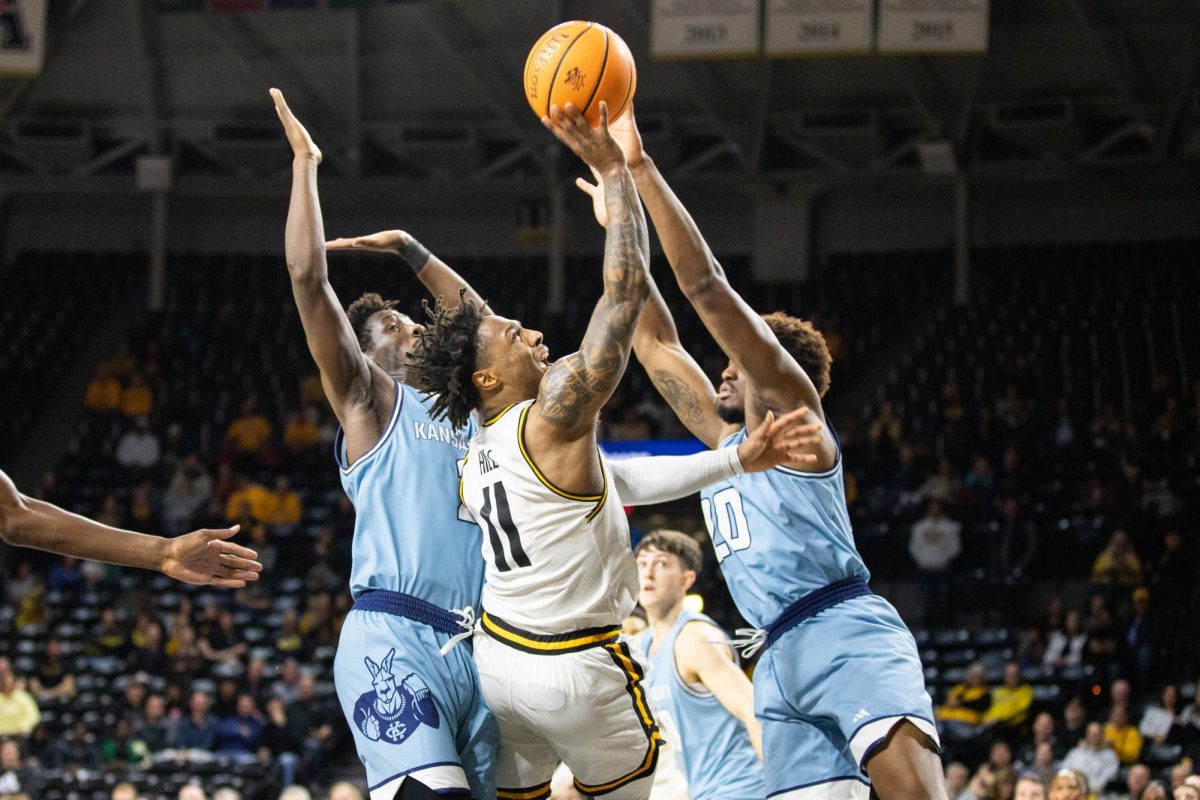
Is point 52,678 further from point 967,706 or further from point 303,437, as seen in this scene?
point 967,706

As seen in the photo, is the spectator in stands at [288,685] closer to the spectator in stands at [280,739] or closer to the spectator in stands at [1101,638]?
the spectator in stands at [280,739]

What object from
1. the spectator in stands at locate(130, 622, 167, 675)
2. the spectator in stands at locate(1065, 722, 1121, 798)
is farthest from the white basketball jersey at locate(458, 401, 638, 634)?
the spectator in stands at locate(130, 622, 167, 675)

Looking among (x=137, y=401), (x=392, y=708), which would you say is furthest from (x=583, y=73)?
(x=137, y=401)

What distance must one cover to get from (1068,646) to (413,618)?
10313mm

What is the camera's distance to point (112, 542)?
427cm

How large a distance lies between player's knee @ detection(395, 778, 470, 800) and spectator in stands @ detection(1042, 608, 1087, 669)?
1023cm

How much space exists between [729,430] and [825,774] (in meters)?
1.35

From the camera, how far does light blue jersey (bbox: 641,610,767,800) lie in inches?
249

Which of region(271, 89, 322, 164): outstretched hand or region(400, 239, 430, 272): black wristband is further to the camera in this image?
region(400, 239, 430, 272): black wristband

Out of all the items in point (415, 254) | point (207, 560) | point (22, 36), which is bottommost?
point (207, 560)

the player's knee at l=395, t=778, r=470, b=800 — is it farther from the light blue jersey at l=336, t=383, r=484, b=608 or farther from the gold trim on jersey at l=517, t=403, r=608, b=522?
the gold trim on jersey at l=517, t=403, r=608, b=522

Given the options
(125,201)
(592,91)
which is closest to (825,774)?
(592,91)

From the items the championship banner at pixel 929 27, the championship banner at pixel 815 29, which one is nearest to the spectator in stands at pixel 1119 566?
the championship banner at pixel 929 27

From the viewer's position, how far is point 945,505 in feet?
52.6
